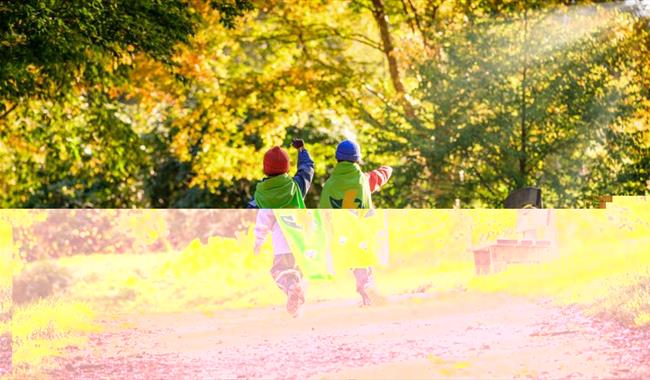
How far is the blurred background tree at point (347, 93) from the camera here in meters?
10.8

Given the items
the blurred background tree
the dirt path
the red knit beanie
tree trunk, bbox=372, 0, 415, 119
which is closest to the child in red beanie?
the red knit beanie

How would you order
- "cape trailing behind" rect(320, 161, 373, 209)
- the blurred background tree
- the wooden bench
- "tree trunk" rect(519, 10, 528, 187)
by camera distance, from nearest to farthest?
the wooden bench, "cape trailing behind" rect(320, 161, 373, 209), the blurred background tree, "tree trunk" rect(519, 10, 528, 187)

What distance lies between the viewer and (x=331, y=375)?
16.2 feet

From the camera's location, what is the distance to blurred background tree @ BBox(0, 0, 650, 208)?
10820mm

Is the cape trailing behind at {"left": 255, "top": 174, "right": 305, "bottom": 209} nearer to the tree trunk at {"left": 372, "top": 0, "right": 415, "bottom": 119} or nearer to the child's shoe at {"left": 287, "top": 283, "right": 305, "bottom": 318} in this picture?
the child's shoe at {"left": 287, "top": 283, "right": 305, "bottom": 318}

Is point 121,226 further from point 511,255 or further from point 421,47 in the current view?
point 421,47

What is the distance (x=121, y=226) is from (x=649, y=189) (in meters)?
7.61

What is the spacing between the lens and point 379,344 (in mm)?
4992

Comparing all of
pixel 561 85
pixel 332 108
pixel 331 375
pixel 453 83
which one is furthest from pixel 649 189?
pixel 331 375

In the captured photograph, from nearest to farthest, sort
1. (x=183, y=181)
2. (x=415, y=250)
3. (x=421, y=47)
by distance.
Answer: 1. (x=415, y=250)
2. (x=421, y=47)
3. (x=183, y=181)

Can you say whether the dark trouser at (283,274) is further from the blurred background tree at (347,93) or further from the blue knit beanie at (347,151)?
the blurred background tree at (347,93)

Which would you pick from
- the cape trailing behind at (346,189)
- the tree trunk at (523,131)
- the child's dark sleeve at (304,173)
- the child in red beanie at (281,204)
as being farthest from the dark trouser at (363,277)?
the tree trunk at (523,131)

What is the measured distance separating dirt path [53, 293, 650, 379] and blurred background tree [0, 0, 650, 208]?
449 cm

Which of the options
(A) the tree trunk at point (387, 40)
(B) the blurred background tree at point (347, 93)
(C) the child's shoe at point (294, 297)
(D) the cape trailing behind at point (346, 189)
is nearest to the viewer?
(C) the child's shoe at point (294, 297)
